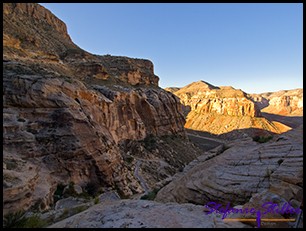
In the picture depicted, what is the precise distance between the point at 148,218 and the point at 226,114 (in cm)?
9067

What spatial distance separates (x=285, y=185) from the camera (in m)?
6.83

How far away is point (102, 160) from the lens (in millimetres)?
18031

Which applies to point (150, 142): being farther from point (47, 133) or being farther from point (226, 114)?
point (226, 114)

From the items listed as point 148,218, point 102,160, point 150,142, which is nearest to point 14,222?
point 148,218

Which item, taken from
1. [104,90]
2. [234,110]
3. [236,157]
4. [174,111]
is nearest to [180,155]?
[174,111]

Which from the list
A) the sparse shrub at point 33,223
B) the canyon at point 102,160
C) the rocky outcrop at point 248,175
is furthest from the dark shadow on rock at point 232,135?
the sparse shrub at point 33,223

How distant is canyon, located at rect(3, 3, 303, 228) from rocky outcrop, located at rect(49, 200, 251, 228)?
36mm

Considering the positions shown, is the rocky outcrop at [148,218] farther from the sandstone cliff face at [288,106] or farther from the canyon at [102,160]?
the sandstone cliff face at [288,106]

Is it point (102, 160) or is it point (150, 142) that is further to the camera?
point (150, 142)

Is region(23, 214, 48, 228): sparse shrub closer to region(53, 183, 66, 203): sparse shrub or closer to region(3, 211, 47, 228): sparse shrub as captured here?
region(3, 211, 47, 228): sparse shrub

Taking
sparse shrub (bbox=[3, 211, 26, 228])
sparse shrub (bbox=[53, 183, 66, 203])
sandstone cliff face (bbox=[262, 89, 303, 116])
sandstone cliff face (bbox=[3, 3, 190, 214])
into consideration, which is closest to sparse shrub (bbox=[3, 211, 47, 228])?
sparse shrub (bbox=[3, 211, 26, 228])

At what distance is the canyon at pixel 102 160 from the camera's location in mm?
7703

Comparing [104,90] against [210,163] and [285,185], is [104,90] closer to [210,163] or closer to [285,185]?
[210,163]

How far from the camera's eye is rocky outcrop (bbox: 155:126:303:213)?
7.28 meters
